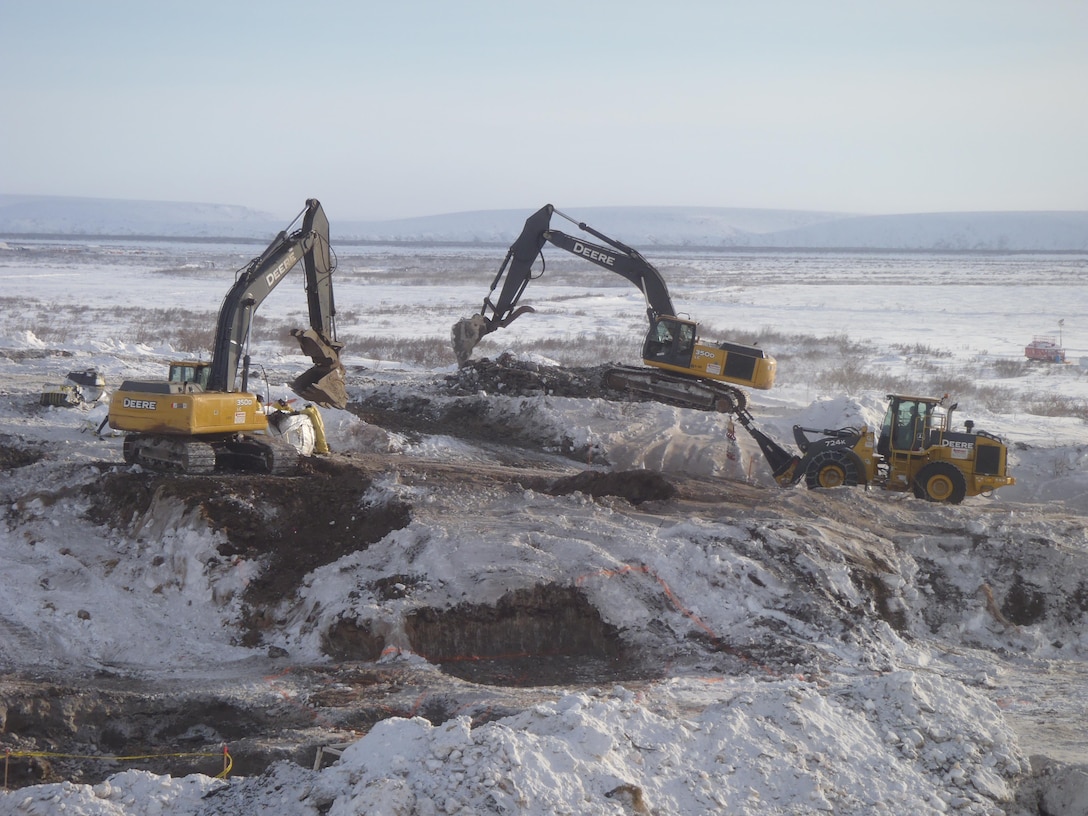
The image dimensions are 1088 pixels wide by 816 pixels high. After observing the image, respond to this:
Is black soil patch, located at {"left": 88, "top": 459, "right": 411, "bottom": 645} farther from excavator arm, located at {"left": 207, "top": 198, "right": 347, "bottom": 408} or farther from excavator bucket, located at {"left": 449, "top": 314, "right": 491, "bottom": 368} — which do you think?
excavator bucket, located at {"left": 449, "top": 314, "right": 491, "bottom": 368}

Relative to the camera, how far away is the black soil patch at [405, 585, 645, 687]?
36.3 feet

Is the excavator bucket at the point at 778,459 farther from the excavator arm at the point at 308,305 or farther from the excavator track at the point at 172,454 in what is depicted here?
the excavator track at the point at 172,454

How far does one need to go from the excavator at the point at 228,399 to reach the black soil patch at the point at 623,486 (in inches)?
168

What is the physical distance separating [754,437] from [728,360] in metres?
1.58

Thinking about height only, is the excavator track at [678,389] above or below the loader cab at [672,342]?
below

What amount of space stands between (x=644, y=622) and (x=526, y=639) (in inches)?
56.6

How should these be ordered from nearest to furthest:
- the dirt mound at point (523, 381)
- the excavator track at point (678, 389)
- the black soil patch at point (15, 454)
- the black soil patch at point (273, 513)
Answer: the black soil patch at point (273, 513)
the black soil patch at point (15, 454)
the excavator track at point (678, 389)
the dirt mound at point (523, 381)

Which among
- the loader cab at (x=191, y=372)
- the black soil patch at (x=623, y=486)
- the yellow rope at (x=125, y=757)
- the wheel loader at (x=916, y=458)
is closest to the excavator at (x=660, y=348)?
the wheel loader at (x=916, y=458)

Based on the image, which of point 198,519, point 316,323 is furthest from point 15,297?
point 198,519

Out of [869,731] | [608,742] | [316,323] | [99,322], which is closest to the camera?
[608,742]

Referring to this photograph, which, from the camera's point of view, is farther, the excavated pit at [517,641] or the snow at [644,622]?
the excavated pit at [517,641]

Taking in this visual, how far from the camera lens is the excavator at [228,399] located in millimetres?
14234

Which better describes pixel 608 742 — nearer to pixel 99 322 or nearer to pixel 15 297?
pixel 99 322

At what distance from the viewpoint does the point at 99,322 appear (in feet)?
133
